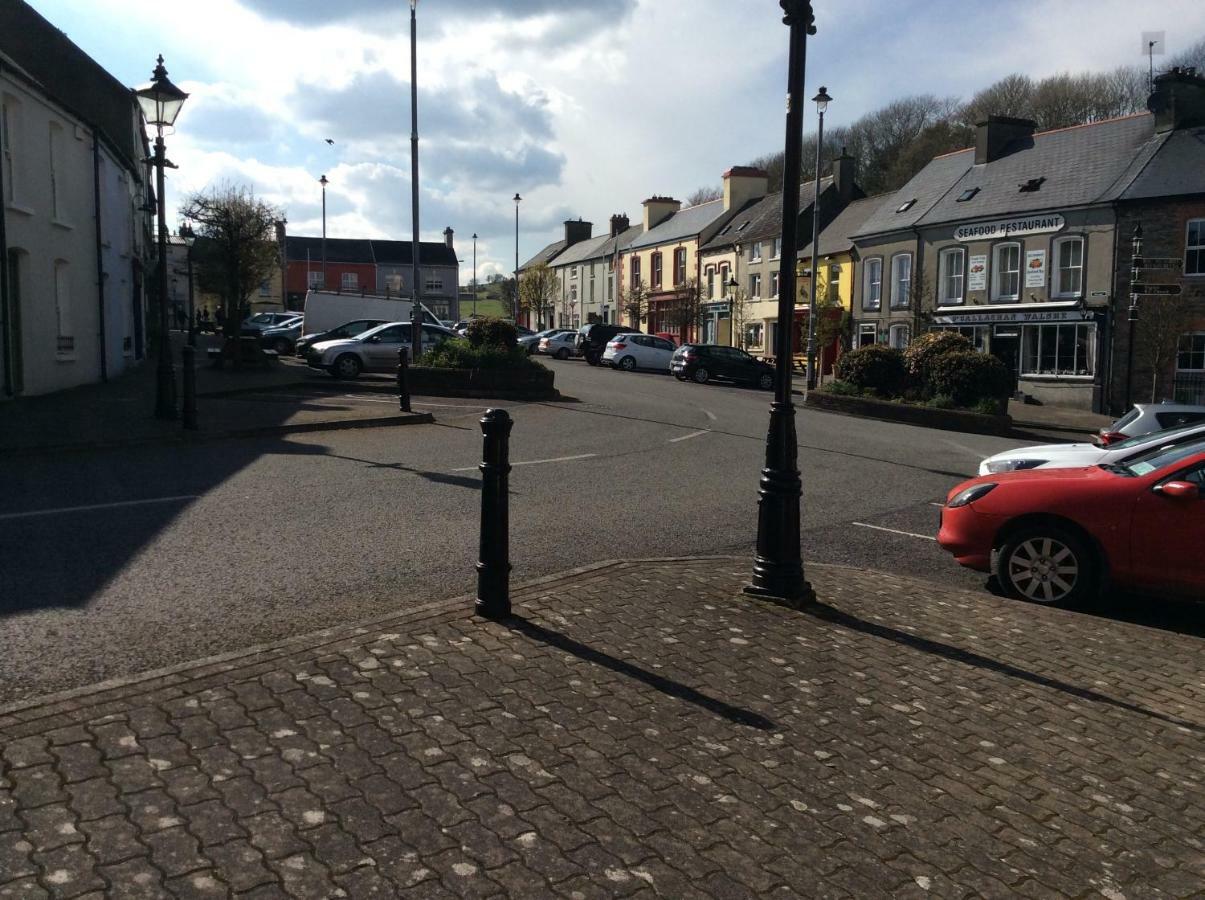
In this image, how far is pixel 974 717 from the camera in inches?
188

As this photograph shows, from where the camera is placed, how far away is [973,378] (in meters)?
23.7

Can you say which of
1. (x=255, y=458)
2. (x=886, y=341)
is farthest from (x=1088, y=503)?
(x=886, y=341)

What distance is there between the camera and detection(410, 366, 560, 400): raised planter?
76.8 feet

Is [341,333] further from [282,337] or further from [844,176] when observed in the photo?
[844,176]

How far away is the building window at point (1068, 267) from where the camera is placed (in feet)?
102

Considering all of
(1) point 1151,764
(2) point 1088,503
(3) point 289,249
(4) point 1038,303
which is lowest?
(1) point 1151,764

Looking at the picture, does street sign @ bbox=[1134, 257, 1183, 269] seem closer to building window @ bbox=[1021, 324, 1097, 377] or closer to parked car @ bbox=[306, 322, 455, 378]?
building window @ bbox=[1021, 324, 1097, 377]

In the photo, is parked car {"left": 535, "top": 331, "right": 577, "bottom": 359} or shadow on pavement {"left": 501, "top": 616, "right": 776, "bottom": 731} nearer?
shadow on pavement {"left": 501, "top": 616, "right": 776, "bottom": 731}

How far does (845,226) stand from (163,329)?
122 ft

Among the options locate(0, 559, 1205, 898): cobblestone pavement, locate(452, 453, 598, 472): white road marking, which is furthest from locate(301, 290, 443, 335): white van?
locate(0, 559, 1205, 898): cobblestone pavement

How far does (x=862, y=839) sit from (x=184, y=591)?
4419 millimetres

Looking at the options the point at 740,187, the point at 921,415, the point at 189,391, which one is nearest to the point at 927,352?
the point at 921,415

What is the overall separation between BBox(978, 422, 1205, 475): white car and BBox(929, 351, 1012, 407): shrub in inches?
531

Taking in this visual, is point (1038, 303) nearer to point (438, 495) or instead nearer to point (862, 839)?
point (438, 495)
